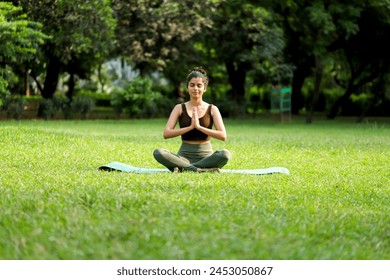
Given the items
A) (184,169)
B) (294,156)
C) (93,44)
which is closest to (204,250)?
(184,169)

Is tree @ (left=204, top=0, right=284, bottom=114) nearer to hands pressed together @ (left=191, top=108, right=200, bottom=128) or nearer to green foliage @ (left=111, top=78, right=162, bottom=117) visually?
green foliage @ (left=111, top=78, right=162, bottom=117)

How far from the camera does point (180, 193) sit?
774 centimetres

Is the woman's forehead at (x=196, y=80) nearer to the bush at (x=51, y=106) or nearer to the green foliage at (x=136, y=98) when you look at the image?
the bush at (x=51, y=106)

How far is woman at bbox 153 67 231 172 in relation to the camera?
34.1 feet

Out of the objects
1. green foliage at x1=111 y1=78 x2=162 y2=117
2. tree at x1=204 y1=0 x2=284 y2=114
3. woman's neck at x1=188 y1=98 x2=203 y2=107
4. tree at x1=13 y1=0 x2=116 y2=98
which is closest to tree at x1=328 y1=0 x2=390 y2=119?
tree at x1=204 y1=0 x2=284 y2=114

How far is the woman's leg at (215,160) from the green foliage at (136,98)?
25488mm

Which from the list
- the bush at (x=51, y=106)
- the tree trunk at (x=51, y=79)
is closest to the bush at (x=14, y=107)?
the bush at (x=51, y=106)

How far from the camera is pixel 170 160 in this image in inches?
408

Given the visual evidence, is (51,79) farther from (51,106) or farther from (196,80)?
(196,80)

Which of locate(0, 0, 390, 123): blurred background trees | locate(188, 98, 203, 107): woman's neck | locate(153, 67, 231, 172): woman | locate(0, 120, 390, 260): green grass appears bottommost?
locate(0, 120, 390, 260): green grass

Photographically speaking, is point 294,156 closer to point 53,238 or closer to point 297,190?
point 297,190

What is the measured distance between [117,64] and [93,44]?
33.7 meters

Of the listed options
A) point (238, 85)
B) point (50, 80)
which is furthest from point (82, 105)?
point (238, 85)

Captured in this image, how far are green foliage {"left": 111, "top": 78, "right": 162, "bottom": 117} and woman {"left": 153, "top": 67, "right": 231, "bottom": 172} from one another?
25209mm
